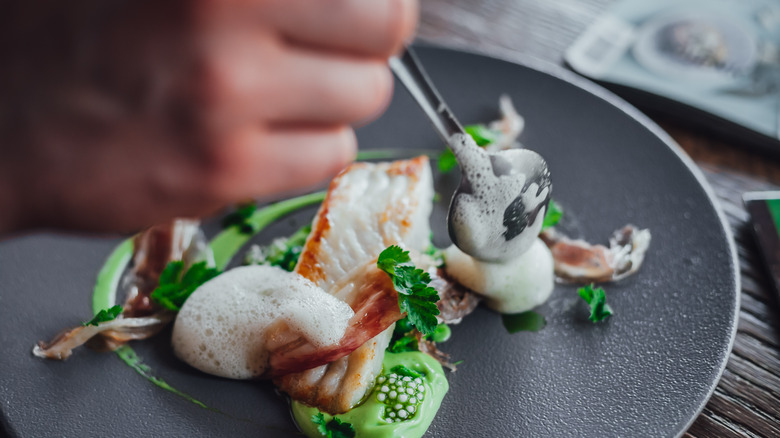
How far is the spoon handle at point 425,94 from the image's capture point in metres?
1.65

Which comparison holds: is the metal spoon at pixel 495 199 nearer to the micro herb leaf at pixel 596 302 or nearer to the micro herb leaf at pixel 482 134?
the micro herb leaf at pixel 596 302

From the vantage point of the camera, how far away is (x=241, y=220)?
6.13 feet

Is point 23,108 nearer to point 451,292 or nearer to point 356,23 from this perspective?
point 356,23

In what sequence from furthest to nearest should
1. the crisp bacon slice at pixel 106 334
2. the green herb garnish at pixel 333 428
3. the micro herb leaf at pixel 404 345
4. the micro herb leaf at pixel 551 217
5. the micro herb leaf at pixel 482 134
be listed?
the micro herb leaf at pixel 482 134, the micro herb leaf at pixel 551 217, the micro herb leaf at pixel 404 345, the crisp bacon slice at pixel 106 334, the green herb garnish at pixel 333 428

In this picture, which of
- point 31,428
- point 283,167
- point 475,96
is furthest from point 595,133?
point 31,428

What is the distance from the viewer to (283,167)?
2.69 feet

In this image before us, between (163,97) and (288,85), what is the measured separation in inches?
5.4

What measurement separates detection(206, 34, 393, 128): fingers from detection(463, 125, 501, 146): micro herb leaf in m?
1.16

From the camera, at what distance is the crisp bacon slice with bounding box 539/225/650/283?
5.62ft

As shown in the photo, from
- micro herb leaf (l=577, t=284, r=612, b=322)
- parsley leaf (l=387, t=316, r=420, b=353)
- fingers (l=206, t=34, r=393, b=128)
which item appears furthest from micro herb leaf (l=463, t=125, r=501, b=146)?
fingers (l=206, t=34, r=393, b=128)

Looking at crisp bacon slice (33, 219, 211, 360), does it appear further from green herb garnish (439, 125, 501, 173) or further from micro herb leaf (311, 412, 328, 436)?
green herb garnish (439, 125, 501, 173)

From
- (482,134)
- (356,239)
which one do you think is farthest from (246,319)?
(482,134)

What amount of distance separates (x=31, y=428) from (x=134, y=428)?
19cm

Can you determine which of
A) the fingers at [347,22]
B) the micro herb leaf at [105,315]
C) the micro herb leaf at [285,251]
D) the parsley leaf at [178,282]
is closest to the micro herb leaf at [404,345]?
the micro herb leaf at [285,251]
